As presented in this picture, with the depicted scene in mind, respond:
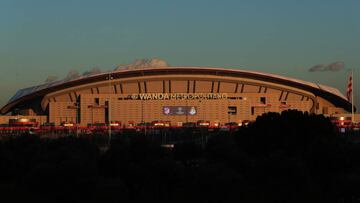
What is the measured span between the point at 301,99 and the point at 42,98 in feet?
187

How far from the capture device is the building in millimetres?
143000

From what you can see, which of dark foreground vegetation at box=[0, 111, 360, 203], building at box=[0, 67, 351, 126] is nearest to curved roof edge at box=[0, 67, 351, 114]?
building at box=[0, 67, 351, 126]

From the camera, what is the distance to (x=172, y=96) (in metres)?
144

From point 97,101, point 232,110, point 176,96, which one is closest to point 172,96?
point 176,96

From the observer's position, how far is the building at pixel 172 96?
469ft

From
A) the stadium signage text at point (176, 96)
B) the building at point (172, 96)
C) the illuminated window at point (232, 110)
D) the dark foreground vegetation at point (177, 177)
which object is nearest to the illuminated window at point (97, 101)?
the building at point (172, 96)

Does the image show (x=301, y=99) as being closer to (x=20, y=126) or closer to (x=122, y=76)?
(x=122, y=76)

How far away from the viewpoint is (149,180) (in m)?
32.5

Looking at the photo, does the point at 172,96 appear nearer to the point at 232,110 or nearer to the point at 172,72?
the point at 172,72

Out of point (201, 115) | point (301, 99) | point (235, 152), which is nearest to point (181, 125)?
point (201, 115)

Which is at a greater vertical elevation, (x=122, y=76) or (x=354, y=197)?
(x=122, y=76)

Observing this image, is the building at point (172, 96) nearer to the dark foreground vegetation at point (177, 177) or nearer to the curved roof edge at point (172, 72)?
the curved roof edge at point (172, 72)

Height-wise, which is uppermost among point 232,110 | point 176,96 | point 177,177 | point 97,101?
point 176,96

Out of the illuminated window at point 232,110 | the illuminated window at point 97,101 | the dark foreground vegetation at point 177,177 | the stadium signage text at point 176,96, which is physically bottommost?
the dark foreground vegetation at point 177,177
